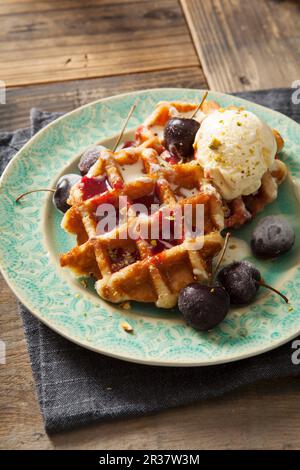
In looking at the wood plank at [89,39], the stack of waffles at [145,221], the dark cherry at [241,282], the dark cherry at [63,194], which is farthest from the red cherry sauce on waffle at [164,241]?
the wood plank at [89,39]

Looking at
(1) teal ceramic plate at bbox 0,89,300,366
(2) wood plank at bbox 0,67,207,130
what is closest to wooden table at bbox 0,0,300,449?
(2) wood plank at bbox 0,67,207,130

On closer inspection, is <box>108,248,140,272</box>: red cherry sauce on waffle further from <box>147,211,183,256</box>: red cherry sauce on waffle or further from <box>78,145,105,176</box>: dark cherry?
<box>78,145,105,176</box>: dark cherry

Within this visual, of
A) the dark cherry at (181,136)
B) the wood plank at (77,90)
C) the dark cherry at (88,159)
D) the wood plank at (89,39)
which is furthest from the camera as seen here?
the wood plank at (89,39)

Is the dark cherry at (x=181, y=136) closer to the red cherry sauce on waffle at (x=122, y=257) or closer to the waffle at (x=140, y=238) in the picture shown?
the waffle at (x=140, y=238)

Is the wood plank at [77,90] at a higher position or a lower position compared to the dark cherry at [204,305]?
lower

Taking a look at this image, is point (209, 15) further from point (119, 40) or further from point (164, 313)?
point (164, 313)
